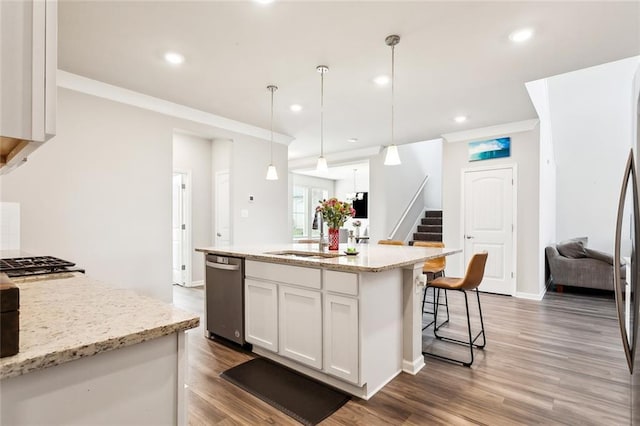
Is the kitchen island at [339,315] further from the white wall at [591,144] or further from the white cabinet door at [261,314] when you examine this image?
the white wall at [591,144]

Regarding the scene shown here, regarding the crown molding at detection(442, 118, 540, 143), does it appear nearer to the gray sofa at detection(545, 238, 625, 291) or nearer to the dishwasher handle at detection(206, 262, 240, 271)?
the gray sofa at detection(545, 238, 625, 291)

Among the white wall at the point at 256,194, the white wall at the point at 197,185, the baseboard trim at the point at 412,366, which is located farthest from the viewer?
the white wall at the point at 197,185

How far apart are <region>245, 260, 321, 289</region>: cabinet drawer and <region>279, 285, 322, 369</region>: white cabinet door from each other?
0.18ft

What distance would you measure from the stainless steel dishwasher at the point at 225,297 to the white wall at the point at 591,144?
6.36 metres

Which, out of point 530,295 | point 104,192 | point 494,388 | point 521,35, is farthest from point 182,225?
point 530,295

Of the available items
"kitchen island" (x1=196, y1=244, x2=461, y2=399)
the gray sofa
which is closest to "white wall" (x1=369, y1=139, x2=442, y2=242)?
the gray sofa

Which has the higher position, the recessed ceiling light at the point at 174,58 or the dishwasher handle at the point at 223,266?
the recessed ceiling light at the point at 174,58

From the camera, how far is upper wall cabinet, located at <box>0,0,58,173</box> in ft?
1.93

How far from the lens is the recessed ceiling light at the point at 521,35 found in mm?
2463

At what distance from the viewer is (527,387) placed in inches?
87.4

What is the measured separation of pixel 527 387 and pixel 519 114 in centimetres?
366

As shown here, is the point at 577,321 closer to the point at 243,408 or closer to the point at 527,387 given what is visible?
the point at 527,387

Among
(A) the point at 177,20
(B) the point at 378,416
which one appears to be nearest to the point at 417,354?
(B) the point at 378,416

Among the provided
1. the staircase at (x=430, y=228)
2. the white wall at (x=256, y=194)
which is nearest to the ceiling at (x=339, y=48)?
the white wall at (x=256, y=194)
